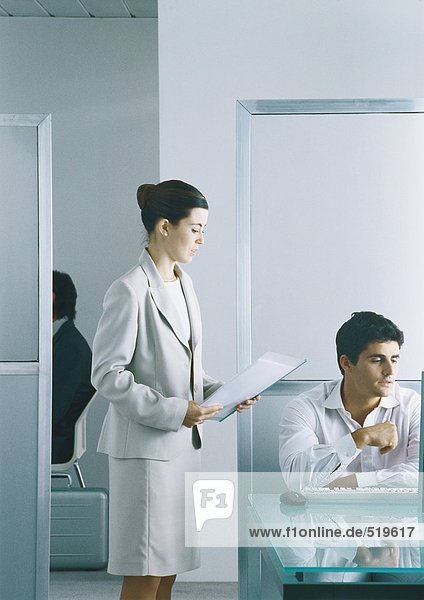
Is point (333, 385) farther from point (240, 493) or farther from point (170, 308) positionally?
point (240, 493)

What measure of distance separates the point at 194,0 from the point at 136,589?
9.03 ft

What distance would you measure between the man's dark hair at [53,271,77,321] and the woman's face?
2.69m

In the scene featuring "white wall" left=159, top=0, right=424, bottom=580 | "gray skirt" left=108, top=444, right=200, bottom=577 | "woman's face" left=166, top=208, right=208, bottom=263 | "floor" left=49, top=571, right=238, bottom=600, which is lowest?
"floor" left=49, top=571, right=238, bottom=600

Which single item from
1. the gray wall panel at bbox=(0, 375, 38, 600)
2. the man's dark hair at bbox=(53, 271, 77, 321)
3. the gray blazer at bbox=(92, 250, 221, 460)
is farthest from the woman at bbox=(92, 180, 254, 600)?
the man's dark hair at bbox=(53, 271, 77, 321)

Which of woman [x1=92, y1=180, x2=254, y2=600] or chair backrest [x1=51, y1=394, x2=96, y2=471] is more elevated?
woman [x1=92, y1=180, x2=254, y2=600]

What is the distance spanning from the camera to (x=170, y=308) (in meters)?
2.77

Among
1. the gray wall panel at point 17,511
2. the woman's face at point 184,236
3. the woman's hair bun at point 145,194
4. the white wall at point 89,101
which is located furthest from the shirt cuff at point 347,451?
the white wall at point 89,101

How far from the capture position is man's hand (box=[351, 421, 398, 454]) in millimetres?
2580

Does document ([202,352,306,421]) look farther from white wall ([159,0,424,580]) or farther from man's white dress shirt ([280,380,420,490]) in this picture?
white wall ([159,0,424,580])

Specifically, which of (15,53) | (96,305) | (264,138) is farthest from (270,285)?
(15,53)

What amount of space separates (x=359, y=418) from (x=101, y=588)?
2.21 metres

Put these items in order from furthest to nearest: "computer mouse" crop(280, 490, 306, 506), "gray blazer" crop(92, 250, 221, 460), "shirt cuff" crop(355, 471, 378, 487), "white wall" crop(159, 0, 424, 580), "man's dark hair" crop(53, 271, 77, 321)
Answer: "man's dark hair" crop(53, 271, 77, 321) → "white wall" crop(159, 0, 424, 580) → "gray blazer" crop(92, 250, 221, 460) → "shirt cuff" crop(355, 471, 378, 487) → "computer mouse" crop(280, 490, 306, 506)

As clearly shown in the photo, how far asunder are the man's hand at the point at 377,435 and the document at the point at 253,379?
0.25 m

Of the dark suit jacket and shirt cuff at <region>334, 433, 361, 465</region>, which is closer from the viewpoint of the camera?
shirt cuff at <region>334, 433, 361, 465</region>
